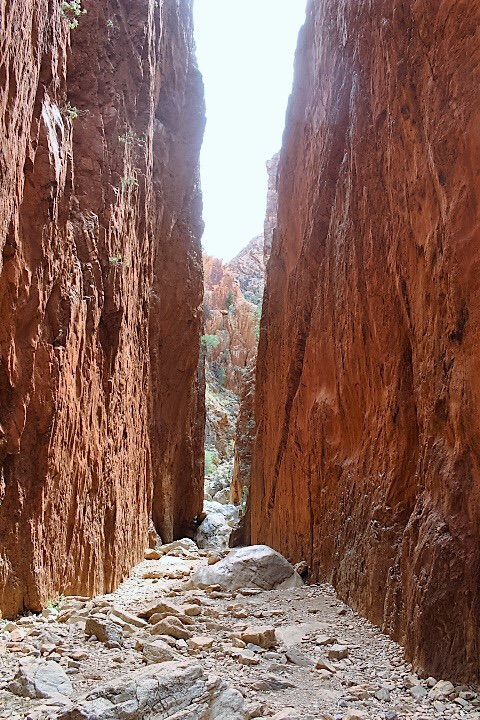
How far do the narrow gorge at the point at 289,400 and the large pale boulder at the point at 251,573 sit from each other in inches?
1.4

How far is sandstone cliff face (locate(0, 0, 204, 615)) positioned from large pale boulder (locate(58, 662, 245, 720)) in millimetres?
1913

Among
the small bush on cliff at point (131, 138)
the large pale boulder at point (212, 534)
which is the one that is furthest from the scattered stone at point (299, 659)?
the large pale boulder at point (212, 534)

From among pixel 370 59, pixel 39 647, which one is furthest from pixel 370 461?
pixel 370 59

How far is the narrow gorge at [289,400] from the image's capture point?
370 cm

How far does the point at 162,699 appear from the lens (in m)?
3.18

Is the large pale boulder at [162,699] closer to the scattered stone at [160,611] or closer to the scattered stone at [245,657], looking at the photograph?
the scattered stone at [245,657]

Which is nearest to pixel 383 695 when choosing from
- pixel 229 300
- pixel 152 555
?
pixel 152 555

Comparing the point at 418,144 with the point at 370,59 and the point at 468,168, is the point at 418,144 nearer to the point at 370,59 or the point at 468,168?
the point at 468,168

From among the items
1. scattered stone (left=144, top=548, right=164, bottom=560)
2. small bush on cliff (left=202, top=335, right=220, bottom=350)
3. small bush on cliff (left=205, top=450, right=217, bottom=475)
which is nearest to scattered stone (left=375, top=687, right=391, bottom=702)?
scattered stone (left=144, top=548, right=164, bottom=560)

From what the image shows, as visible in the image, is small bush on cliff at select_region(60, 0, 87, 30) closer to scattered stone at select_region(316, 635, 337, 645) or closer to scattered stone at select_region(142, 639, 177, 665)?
scattered stone at select_region(142, 639, 177, 665)

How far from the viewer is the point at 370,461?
231 inches

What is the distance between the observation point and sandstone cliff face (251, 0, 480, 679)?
3.80 meters

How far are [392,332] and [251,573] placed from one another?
3.39 m

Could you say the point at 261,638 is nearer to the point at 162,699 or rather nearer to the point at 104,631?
the point at 104,631
